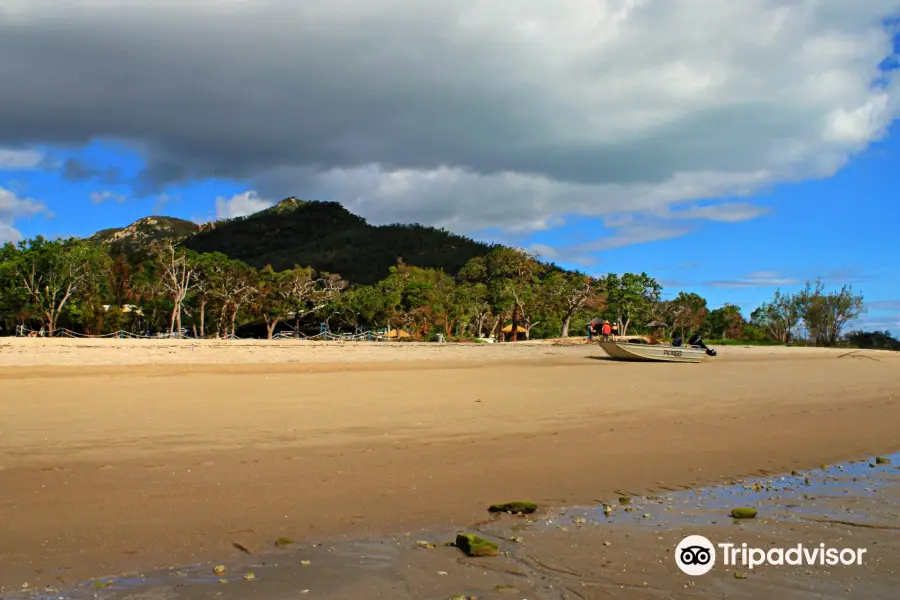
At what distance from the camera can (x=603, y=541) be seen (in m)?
5.10

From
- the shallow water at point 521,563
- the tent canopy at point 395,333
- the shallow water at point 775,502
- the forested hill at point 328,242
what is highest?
the forested hill at point 328,242

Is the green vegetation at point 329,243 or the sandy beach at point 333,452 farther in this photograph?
the green vegetation at point 329,243

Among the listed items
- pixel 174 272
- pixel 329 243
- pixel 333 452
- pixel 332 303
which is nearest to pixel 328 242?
pixel 329 243

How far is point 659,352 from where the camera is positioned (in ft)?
101

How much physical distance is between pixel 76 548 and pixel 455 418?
22.5ft

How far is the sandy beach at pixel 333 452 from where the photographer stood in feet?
17.4

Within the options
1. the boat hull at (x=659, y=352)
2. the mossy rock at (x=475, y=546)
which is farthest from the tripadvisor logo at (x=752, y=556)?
the boat hull at (x=659, y=352)

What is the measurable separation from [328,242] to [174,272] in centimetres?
10996

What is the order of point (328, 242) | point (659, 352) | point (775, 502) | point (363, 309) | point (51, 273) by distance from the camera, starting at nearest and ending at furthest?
point (775, 502) < point (659, 352) < point (51, 273) < point (363, 309) < point (328, 242)

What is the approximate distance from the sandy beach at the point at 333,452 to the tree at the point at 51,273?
4306 centimetres

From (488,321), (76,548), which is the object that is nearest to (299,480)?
(76,548)

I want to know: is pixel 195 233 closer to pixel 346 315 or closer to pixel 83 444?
pixel 346 315

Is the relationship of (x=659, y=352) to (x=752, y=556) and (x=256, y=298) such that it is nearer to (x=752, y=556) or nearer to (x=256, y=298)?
(x=752, y=556)

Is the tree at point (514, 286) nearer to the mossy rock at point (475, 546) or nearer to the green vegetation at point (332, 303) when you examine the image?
the green vegetation at point (332, 303)
